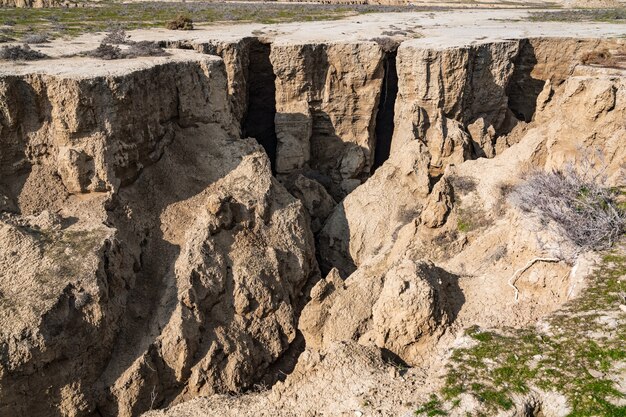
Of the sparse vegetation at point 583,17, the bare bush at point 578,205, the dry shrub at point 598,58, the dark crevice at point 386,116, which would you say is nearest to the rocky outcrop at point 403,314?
the bare bush at point 578,205

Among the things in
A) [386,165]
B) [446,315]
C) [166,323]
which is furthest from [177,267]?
[386,165]

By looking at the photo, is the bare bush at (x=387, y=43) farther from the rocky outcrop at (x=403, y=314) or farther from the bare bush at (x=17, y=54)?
the rocky outcrop at (x=403, y=314)

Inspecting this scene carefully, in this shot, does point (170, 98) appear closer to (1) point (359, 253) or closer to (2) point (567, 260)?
(1) point (359, 253)

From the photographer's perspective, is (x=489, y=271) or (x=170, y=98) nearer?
(x=489, y=271)

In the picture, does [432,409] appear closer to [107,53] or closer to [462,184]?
[462,184]

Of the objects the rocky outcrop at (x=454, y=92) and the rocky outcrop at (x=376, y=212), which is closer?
the rocky outcrop at (x=376, y=212)

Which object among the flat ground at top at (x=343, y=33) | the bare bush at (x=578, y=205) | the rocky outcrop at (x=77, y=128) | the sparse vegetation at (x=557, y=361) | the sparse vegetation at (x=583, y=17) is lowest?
the sparse vegetation at (x=557, y=361)
